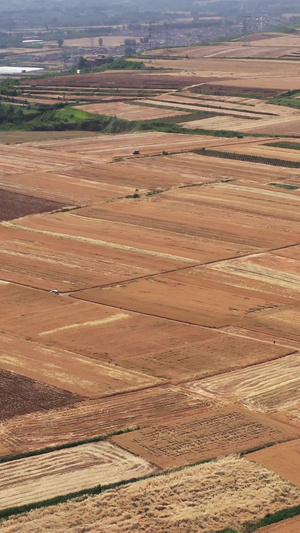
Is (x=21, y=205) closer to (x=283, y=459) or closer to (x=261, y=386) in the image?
(x=261, y=386)

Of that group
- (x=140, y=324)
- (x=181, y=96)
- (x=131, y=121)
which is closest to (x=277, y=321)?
(x=140, y=324)

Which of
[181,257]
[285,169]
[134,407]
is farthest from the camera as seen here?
[285,169]

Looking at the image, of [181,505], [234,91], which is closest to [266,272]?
[181,505]

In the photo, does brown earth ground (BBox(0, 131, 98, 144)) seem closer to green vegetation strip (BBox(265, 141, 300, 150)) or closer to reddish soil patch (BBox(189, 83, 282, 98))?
green vegetation strip (BBox(265, 141, 300, 150))

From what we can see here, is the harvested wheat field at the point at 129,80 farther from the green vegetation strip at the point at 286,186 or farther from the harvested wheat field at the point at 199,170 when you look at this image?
the green vegetation strip at the point at 286,186

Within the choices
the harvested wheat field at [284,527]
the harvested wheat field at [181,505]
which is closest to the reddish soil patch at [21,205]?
the harvested wheat field at [181,505]

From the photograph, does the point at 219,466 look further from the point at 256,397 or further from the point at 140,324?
the point at 140,324
